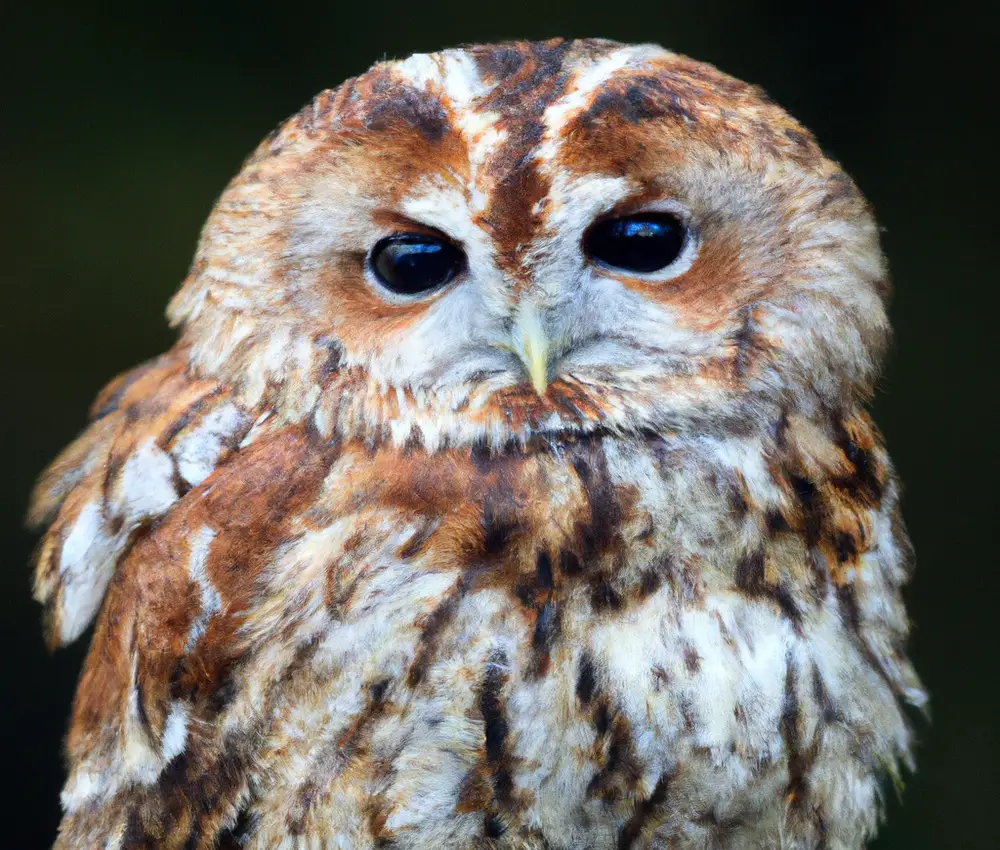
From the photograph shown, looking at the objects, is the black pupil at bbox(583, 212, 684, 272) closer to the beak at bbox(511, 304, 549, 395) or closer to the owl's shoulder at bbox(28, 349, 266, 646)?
the beak at bbox(511, 304, 549, 395)

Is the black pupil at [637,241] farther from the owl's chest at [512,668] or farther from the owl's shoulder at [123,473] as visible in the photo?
the owl's shoulder at [123,473]

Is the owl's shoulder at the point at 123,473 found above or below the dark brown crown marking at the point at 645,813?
above

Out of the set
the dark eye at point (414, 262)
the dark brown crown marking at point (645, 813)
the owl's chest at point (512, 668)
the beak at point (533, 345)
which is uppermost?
the dark eye at point (414, 262)

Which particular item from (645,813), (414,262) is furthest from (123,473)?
(645,813)

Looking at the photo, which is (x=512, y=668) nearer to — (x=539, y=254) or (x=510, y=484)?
(x=510, y=484)

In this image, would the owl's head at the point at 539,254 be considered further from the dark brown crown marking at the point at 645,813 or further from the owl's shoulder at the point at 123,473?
the dark brown crown marking at the point at 645,813

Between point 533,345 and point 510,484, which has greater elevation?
point 533,345

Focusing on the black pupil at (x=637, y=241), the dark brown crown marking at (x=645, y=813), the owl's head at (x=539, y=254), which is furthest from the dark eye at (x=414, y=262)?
the dark brown crown marking at (x=645, y=813)

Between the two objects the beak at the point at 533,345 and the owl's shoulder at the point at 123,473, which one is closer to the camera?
the beak at the point at 533,345
